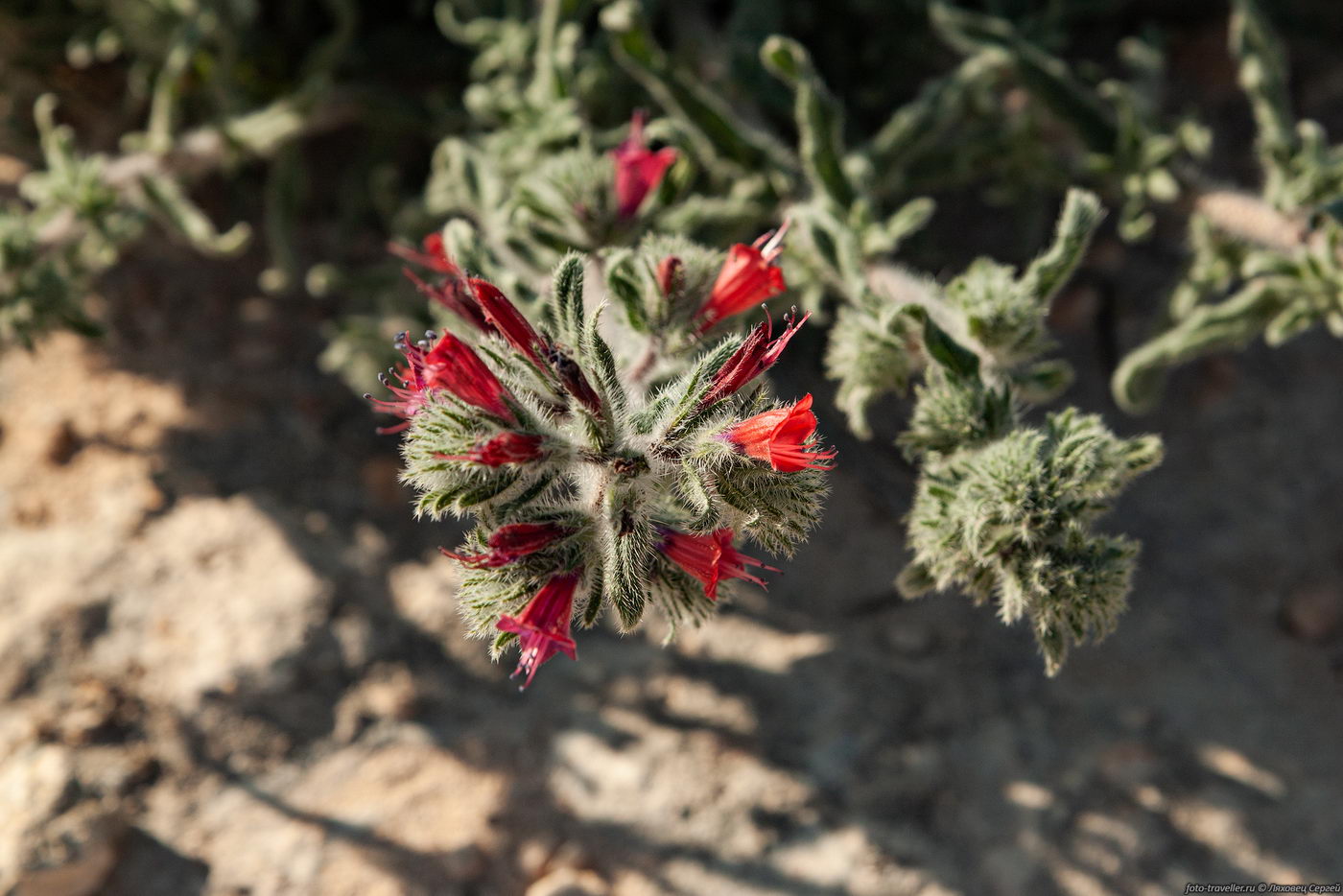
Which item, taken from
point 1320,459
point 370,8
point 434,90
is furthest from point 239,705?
point 1320,459

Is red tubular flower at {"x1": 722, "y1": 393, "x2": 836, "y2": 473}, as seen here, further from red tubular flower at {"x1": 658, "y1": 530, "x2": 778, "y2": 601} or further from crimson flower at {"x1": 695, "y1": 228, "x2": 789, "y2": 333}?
crimson flower at {"x1": 695, "y1": 228, "x2": 789, "y2": 333}

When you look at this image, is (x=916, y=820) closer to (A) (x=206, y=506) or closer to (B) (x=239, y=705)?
(B) (x=239, y=705)

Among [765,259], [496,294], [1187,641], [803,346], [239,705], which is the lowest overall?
[239,705]

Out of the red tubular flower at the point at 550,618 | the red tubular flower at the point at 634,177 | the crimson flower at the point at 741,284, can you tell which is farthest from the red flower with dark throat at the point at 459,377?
the red tubular flower at the point at 634,177

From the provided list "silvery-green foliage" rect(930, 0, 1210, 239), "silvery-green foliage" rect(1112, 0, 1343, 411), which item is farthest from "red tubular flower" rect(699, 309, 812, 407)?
"silvery-green foliage" rect(930, 0, 1210, 239)

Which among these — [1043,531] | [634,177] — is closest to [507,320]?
[634,177]

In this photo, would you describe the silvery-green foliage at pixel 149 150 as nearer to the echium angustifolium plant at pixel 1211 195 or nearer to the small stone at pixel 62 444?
the small stone at pixel 62 444

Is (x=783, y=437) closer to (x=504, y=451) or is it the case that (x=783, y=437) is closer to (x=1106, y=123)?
(x=504, y=451)
